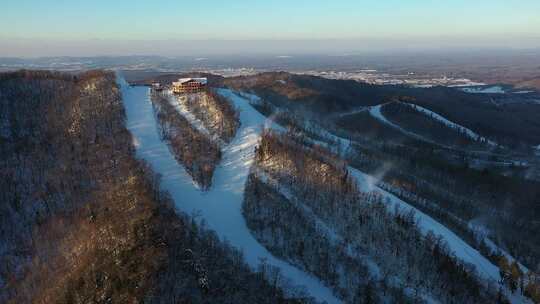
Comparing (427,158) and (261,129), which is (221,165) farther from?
(427,158)

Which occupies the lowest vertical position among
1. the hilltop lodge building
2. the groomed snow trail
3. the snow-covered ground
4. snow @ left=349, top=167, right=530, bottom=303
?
snow @ left=349, top=167, right=530, bottom=303

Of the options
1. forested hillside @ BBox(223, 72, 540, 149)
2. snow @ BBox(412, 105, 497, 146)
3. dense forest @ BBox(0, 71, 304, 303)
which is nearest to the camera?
dense forest @ BBox(0, 71, 304, 303)

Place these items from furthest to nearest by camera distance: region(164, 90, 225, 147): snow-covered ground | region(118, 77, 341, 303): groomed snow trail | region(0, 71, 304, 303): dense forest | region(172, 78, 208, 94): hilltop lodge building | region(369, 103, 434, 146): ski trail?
region(369, 103, 434, 146): ski trail, region(172, 78, 208, 94): hilltop lodge building, region(164, 90, 225, 147): snow-covered ground, region(118, 77, 341, 303): groomed snow trail, region(0, 71, 304, 303): dense forest

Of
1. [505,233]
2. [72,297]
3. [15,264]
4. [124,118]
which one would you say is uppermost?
[124,118]

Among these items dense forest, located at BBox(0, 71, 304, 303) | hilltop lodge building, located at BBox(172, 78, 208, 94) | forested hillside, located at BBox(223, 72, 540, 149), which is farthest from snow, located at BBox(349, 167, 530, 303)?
forested hillside, located at BBox(223, 72, 540, 149)

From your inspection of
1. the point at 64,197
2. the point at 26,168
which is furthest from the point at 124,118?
the point at 64,197

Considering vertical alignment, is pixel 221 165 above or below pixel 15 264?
above

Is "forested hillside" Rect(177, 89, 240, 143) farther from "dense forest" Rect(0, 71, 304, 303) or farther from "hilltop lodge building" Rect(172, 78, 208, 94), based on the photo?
"dense forest" Rect(0, 71, 304, 303)
